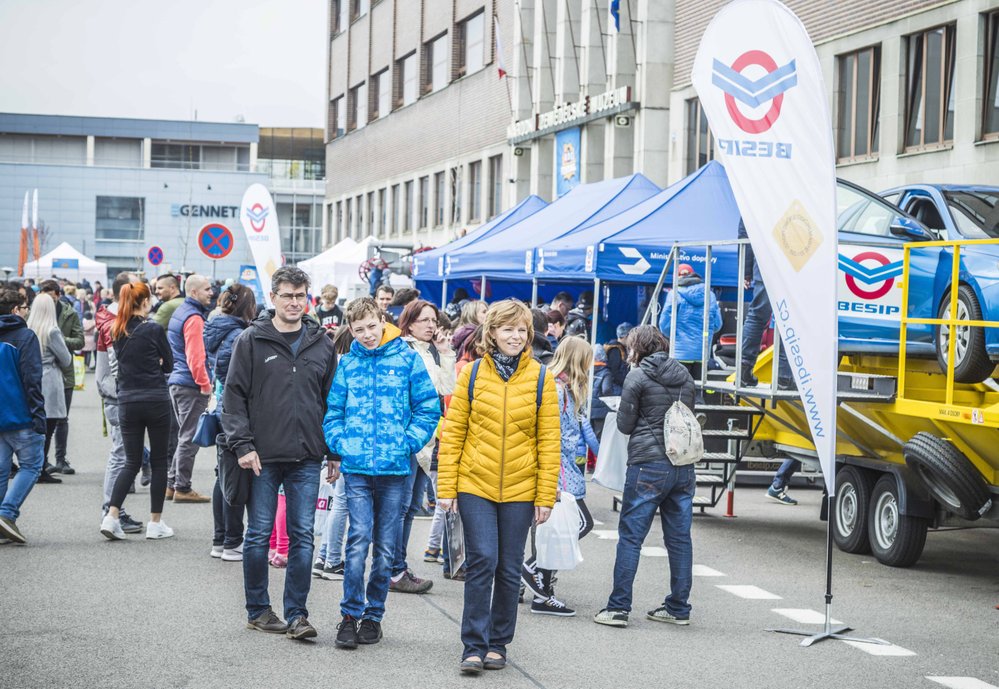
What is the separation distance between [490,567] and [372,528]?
2.88 ft

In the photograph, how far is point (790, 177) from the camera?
8203mm

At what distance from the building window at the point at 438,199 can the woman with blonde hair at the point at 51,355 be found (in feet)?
104

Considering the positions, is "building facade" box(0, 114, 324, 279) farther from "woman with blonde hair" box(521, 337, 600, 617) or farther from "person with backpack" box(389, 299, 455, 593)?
"woman with blonde hair" box(521, 337, 600, 617)

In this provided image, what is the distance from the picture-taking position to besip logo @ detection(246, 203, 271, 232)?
19594 millimetres

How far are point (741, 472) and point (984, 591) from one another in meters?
5.63

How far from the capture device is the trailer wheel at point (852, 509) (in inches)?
434

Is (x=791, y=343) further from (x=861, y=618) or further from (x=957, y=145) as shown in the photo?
(x=957, y=145)

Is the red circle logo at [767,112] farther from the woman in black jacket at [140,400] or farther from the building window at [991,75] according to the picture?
the building window at [991,75]

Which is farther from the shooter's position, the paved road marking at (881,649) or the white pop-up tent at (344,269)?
the white pop-up tent at (344,269)

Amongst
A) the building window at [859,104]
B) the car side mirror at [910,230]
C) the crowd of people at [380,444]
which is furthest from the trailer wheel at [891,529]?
the building window at [859,104]

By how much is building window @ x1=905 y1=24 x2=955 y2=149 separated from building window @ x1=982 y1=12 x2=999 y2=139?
829 mm

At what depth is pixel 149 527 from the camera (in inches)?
416

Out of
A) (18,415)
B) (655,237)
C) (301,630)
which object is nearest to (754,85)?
(301,630)

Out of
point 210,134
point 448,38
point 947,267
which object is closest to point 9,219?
point 210,134
